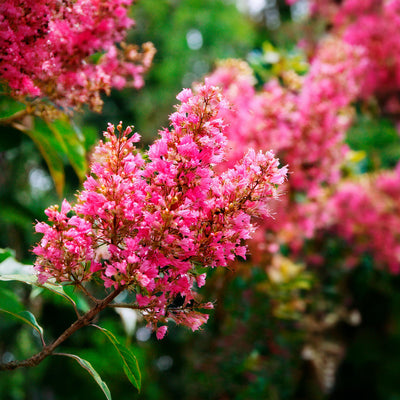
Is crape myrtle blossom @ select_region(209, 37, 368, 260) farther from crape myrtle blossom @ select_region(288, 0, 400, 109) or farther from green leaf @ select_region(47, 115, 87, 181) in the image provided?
crape myrtle blossom @ select_region(288, 0, 400, 109)

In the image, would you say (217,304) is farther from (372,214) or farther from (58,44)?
(372,214)

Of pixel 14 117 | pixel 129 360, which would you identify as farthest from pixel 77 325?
pixel 14 117

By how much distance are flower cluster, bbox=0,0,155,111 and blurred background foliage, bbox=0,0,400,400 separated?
19 cm

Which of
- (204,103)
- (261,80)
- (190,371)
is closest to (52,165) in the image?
(204,103)

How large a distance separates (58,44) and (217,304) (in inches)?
32.0

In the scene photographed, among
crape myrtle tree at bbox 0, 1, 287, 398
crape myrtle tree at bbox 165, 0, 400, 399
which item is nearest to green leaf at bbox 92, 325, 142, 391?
crape myrtle tree at bbox 0, 1, 287, 398

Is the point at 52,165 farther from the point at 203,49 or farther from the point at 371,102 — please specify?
the point at 203,49

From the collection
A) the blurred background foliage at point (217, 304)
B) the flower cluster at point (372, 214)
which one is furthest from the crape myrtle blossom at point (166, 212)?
the flower cluster at point (372, 214)

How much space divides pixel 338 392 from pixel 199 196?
17.4ft

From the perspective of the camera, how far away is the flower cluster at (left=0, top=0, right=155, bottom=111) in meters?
0.77

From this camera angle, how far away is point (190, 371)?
313cm

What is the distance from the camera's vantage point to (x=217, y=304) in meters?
1.28

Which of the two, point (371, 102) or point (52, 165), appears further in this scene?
point (371, 102)

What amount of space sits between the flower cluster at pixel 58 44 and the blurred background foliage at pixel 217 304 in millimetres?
191
